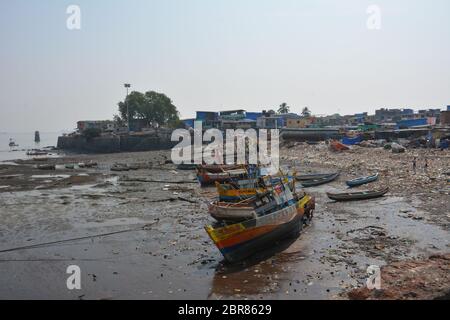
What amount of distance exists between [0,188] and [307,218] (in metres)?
27.4

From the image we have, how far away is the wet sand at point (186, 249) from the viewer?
37.9 ft

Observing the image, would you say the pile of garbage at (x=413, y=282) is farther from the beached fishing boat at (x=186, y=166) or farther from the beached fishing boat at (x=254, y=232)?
the beached fishing boat at (x=186, y=166)

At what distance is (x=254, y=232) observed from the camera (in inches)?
535

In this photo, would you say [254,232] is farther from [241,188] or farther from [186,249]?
[241,188]

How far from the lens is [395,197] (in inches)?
889

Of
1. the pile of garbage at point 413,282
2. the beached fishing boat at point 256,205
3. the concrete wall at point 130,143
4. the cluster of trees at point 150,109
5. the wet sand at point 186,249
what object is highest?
the cluster of trees at point 150,109

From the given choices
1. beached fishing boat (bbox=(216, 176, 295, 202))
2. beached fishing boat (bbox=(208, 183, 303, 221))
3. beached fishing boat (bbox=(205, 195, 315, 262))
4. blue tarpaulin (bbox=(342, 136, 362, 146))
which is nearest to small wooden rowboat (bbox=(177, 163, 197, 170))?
blue tarpaulin (bbox=(342, 136, 362, 146))

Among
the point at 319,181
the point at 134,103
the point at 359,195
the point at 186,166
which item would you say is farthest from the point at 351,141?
the point at 134,103

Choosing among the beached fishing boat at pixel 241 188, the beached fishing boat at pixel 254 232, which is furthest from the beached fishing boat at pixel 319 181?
the beached fishing boat at pixel 254 232

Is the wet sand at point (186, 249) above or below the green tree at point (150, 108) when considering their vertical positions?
below

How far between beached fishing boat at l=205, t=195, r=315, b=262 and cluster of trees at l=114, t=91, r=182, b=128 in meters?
80.9

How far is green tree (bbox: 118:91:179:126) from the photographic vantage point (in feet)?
320

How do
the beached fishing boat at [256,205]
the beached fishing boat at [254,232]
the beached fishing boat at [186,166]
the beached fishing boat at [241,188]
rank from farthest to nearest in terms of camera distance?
the beached fishing boat at [186,166], the beached fishing boat at [241,188], the beached fishing boat at [256,205], the beached fishing boat at [254,232]

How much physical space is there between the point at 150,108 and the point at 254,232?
287 ft
